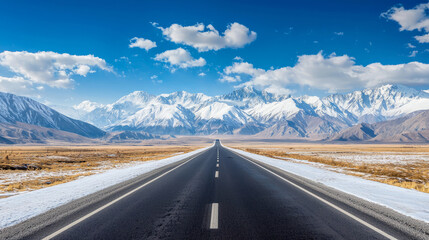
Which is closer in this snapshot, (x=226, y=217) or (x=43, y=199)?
(x=226, y=217)

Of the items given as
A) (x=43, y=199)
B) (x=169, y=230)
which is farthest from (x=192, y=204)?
(x=43, y=199)

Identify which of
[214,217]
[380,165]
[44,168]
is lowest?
[380,165]

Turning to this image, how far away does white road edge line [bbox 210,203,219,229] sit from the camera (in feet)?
19.4

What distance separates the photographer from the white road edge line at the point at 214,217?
591 cm

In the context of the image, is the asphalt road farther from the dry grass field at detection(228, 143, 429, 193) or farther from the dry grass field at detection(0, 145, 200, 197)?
the dry grass field at detection(228, 143, 429, 193)

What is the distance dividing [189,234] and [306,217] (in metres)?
3.25

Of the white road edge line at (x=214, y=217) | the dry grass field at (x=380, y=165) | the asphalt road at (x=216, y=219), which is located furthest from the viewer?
the dry grass field at (x=380, y=165)

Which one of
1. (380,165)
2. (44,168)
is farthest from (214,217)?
(380,165)

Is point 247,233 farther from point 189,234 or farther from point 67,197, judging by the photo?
point 67,197

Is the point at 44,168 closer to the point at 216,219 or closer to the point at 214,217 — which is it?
the point at 214,217

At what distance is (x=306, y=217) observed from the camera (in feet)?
21.9

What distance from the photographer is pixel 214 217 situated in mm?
6551

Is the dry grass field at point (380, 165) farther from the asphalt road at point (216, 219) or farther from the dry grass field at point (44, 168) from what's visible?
the dry grass field at point (44, 168)

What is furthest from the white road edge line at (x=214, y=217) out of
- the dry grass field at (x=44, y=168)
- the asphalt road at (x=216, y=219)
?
the dry grass field at (x=44, y=168)
